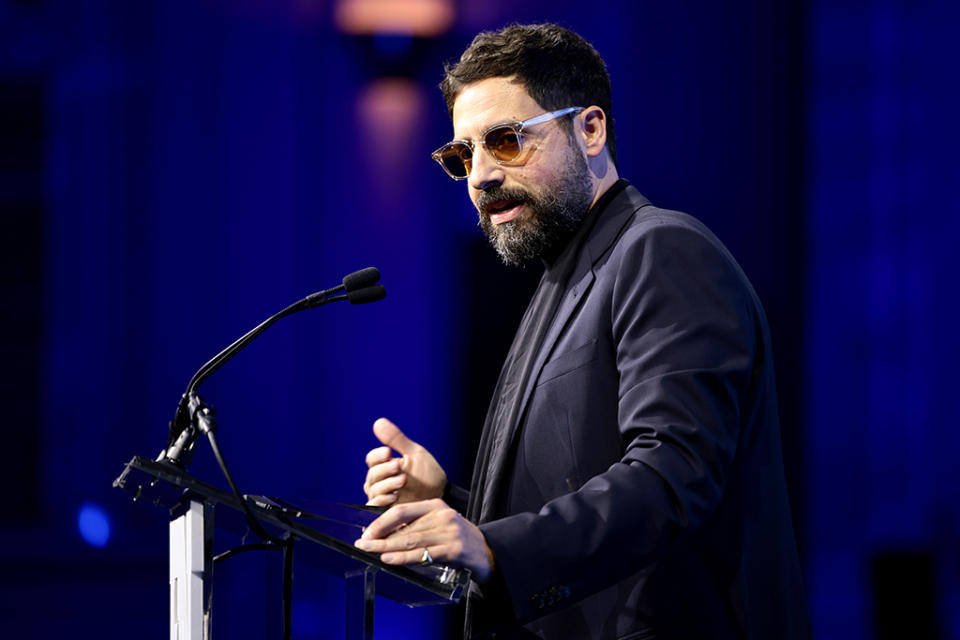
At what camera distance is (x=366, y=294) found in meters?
1.39

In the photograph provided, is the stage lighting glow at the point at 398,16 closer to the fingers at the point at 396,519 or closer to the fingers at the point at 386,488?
the fingers at the point at 386,488

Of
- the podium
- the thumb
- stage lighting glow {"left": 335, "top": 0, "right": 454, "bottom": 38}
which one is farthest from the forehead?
stage lighting glow {"left": 335, "top": 0, "right": 454, "bottom": 38}

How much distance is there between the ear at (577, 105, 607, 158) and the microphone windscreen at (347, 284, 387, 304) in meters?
0.46

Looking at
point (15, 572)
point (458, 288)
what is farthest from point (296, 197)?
point (15, 572)

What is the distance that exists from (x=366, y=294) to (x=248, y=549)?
1.24 feet

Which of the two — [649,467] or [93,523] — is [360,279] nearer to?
[649,467]

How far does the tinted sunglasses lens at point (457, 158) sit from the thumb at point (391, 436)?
435 mm

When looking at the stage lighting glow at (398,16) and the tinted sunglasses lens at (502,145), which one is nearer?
the tinted sunglasses lens at (502,145)

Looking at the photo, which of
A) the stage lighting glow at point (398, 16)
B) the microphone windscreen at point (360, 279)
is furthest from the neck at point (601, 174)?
the stage lighting glow at point (398, 16)

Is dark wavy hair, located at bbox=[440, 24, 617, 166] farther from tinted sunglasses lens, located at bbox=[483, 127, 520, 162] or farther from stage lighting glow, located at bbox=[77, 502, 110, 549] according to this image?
stage lighting glow, located at bbox=[77, 502, 110, 549]

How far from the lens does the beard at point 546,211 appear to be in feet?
5.28

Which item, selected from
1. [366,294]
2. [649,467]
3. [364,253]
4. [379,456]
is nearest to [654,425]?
[649,467]

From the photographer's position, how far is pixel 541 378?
1.42 meters

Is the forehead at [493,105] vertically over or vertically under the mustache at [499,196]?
over
